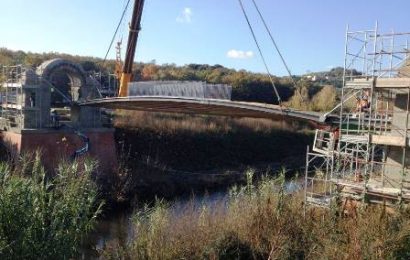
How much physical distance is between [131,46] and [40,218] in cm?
1794

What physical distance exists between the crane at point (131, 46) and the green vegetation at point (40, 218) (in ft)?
53.1

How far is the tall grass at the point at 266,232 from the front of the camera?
36.7 feet

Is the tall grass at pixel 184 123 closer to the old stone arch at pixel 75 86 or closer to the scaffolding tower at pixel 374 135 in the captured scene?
the old stone arch at pixel 75 86

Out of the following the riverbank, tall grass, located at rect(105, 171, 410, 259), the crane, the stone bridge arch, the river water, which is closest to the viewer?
tall grass, located at rect(105, 171, 410, 259)

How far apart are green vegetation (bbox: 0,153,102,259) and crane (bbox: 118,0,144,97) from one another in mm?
16193

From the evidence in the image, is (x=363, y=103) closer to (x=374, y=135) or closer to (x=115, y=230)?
(x=374, y=135)

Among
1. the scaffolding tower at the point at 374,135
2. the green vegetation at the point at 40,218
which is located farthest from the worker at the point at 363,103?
the green vegetation at the point at 40,218

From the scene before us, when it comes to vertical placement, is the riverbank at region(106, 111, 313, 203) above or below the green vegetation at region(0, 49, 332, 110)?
below

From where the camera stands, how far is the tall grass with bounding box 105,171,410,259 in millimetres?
11180

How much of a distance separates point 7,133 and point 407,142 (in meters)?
18.3

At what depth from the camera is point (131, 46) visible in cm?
2644

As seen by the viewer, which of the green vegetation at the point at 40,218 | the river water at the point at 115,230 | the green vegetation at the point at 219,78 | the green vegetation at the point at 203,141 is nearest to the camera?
the green vegetation at the point at 40,218

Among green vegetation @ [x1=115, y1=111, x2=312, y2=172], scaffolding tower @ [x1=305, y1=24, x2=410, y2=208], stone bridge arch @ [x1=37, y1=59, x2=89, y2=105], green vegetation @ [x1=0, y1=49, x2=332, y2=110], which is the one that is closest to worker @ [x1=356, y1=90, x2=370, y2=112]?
scaffolding tower @ [x1=305, y1=24, x2=410, y2=208]

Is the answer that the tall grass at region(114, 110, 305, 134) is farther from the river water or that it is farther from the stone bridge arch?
the river water
